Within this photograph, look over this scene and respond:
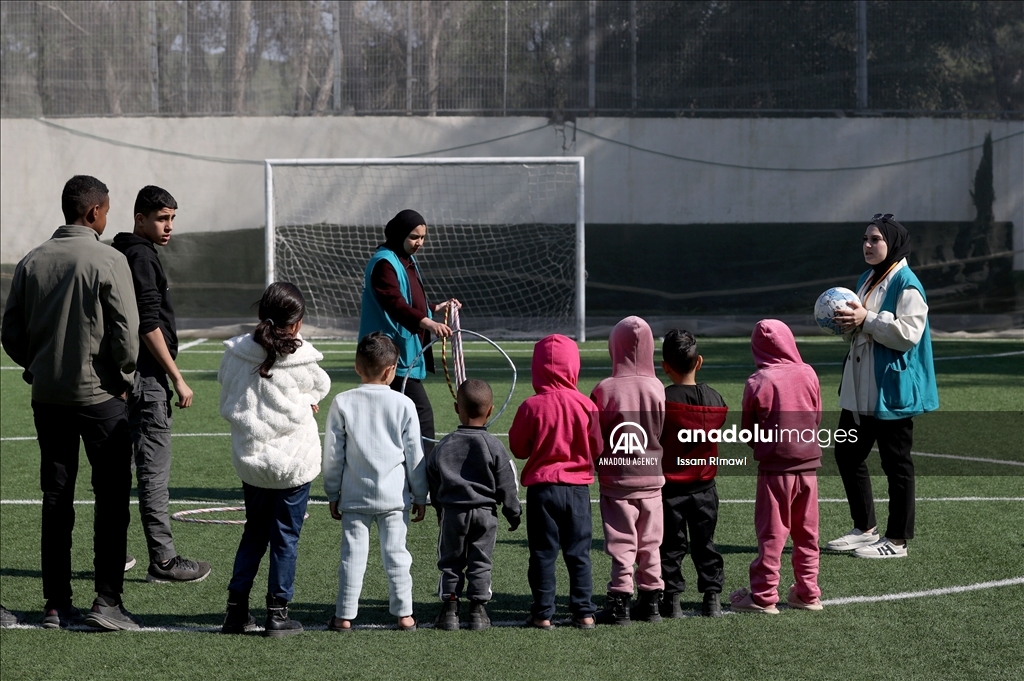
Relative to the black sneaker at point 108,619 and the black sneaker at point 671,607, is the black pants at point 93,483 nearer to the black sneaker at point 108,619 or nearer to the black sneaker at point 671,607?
the black sneaker at point 108,619

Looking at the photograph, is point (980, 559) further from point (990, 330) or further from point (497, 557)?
point (990, 330)

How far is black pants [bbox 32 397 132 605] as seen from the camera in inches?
202

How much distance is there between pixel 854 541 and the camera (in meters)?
6.29

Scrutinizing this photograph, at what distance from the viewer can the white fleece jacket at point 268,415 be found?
16.4ft

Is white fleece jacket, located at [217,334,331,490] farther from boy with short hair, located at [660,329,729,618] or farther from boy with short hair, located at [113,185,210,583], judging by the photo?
boy with short hair, located at [660,329,729,618]

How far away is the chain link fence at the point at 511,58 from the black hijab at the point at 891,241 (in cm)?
1590

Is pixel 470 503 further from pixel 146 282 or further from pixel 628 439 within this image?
pixel 146 282

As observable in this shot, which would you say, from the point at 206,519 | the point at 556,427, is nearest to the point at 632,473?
the point at 556,427

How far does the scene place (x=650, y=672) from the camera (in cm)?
450

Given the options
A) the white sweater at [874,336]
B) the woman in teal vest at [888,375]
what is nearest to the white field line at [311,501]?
the woman in teal vest at [888,375]

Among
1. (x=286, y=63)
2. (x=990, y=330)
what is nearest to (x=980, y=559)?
(x=990, y=330)

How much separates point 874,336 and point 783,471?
1140 millimetres

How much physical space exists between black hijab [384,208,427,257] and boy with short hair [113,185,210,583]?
4.19 feet

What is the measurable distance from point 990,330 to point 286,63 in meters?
13.7
